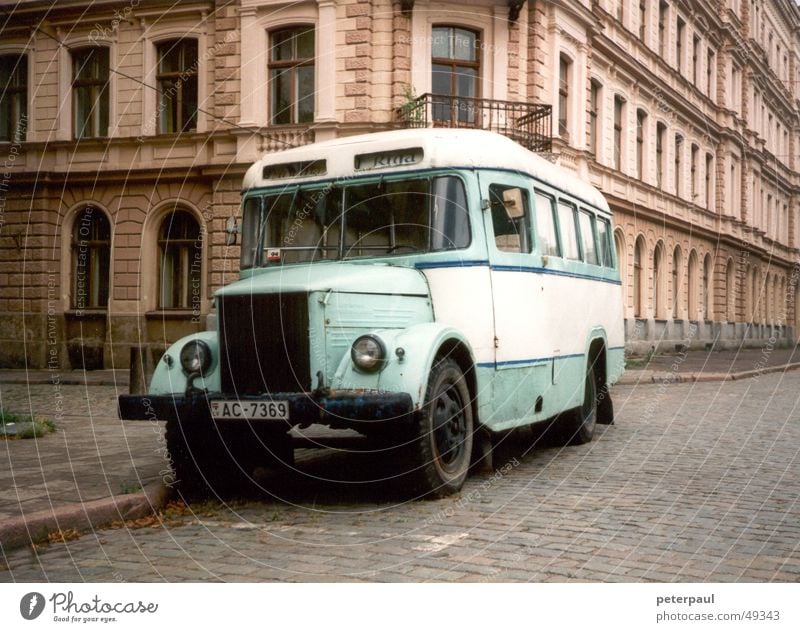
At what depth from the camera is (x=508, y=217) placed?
7852mm

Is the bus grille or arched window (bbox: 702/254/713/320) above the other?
arched window (bbox: 702/254/713/320)

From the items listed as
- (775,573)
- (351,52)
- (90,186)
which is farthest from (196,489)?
(90,186)

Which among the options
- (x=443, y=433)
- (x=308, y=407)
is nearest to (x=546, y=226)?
(x=443, y=433)

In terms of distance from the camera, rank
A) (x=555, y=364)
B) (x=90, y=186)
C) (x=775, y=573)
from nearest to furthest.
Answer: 1. (x=775, y=573)
2. (x=555, y=364)
3. (x=90, y=186)

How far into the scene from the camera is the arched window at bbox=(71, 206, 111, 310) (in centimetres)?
2194

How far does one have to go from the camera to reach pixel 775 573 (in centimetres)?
475

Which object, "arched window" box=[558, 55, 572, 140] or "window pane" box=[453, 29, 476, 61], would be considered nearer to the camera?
"window pane" box=[453, 29, 476, 61]

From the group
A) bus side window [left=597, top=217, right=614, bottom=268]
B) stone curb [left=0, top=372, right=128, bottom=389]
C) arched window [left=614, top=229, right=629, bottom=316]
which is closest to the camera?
bus side window [left=597, top=217, right=614, bottom=268]

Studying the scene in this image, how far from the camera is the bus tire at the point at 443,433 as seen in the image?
21.5 ft

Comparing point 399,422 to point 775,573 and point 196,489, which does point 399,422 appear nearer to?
point 196,489

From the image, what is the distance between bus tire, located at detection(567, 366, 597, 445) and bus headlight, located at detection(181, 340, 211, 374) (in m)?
4.77

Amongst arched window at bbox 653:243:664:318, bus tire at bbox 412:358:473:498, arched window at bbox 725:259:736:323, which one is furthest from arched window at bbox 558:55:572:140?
bus tire at bbox 412:358:473:498

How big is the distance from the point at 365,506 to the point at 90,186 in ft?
59.0

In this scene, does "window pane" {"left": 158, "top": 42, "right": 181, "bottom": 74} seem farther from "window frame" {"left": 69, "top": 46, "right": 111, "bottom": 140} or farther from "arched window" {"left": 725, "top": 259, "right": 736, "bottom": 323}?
"arched window" {"left": 725, "top": 259, "right": 736, "bottom": 323}
